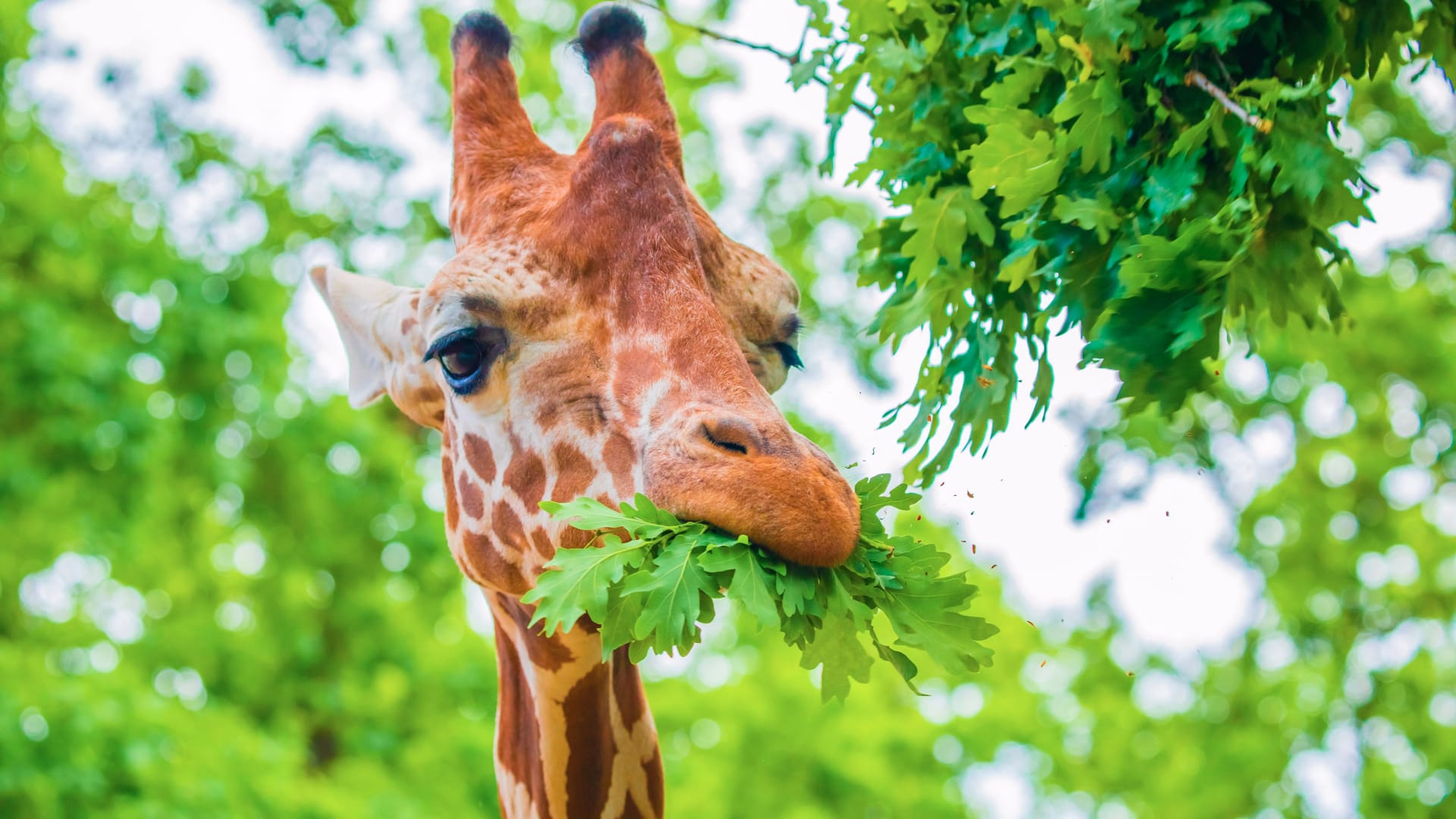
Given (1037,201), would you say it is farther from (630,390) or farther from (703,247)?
(630,390)

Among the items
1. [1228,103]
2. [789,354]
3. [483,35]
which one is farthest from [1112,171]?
[483,35]

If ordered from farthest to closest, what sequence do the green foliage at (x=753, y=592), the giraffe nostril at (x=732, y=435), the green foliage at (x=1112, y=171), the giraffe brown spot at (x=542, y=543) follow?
the giraffe brown spot at (x=542, y=543)
the green foliage at (x=1112, y=171)
the giraffe nostril at (x=732, y=435)
the green foliage at (x=753, y=592)

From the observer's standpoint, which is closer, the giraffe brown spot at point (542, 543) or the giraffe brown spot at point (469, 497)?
the giraffe brown spot at point (542, 543)

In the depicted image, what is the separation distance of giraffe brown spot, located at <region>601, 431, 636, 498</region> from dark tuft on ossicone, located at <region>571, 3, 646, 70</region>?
3.77 feet

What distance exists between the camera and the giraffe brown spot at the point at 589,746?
2803 millimetres

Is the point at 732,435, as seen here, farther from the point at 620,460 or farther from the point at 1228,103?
the point at 1228,103

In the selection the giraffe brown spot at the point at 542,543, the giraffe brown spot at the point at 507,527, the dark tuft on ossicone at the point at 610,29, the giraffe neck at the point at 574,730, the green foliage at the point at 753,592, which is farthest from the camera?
the dark tuft on ossicone at the point at 610,29

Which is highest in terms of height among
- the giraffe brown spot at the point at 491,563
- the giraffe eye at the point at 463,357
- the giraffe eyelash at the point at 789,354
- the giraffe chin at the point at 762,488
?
the giraffe eyelash at the point at 789,354

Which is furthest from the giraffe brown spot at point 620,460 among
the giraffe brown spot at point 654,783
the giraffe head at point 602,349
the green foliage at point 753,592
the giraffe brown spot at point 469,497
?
the giraffe brown spot at point 654,783

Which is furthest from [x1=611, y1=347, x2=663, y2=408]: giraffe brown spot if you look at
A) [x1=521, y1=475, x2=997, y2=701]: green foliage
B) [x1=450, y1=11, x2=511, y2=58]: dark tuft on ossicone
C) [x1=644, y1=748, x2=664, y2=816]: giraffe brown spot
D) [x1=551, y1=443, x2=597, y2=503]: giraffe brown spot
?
[x1=450, y1=11, x2=511, y2=58]: dark tuft on ossicone

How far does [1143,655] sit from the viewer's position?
50.0ft

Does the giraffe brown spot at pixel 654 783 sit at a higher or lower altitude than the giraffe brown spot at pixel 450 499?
lower

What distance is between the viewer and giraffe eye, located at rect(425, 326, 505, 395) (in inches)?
101

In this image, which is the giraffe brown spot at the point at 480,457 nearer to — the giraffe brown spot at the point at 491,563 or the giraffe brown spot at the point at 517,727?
the giraffe brown spot at the point at 491,563
